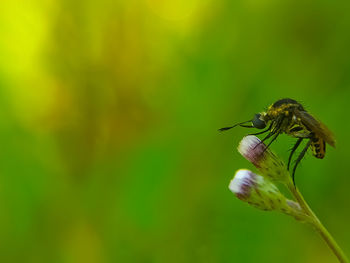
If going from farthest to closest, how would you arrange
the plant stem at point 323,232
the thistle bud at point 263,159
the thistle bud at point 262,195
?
the thistle bud at point 263,159 < the thistle bud at point 262,195 < the plant stem at point 323,232

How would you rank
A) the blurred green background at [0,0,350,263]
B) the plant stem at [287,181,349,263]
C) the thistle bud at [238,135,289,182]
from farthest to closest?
the blurred green background at [0,0,350,263] < the thistle bud at [238,135,289,182] < the plant stem at [287,181,349,263]

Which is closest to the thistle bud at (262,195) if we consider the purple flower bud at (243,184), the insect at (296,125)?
the purple flower bud at (243,184)

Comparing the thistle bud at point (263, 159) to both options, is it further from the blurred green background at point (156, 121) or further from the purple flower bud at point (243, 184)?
the blurred green background at point (156, 121)

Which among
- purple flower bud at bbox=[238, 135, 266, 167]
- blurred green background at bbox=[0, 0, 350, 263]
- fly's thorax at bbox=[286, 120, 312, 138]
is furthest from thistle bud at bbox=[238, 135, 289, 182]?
blurred green background at bbox=[0, 0, 350, 263]

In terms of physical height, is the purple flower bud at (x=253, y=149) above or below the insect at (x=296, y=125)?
below

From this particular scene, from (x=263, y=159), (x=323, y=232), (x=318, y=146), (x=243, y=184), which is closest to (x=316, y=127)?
(x=318, y=146)

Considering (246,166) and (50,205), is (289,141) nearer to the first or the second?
(246,166)

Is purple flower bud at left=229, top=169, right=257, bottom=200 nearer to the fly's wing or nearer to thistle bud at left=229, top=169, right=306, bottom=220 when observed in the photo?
thistle bud at left=229, top=169, right=306, bottom=220
